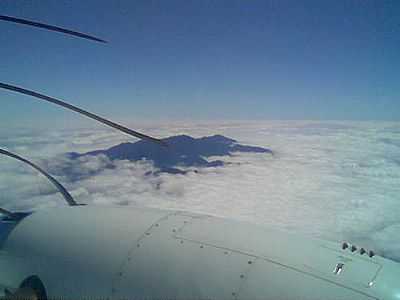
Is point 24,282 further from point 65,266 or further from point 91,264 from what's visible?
point 91,264

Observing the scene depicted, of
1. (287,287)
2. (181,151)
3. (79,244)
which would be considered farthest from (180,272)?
(181,151)

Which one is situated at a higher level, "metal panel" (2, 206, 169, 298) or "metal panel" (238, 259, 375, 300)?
"metal panel" (238, 259, 375, 300)

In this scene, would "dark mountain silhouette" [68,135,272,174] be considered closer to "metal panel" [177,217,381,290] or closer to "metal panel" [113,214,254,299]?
"metal panel" [177,217,381,290]

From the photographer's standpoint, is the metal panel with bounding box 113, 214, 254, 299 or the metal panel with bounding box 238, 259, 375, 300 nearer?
the metal panel with bounding box 238, 259, 375, 300

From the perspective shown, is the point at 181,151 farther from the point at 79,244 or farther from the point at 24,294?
the point at 24,294

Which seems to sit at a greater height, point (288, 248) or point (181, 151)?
point (288, 248)

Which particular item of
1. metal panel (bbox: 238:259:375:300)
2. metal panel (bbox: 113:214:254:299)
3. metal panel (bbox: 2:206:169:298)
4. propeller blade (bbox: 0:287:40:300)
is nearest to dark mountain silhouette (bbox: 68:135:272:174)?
metal panel (bbox: 2:206:169:298)

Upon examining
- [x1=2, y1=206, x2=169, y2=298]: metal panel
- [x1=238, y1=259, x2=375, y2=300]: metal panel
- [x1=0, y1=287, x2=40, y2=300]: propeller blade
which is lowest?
[x1=0, y1=287, x2=40, y2=300]: propeller blade

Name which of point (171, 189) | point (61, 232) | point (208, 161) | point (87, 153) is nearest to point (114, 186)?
point (171, 189)
